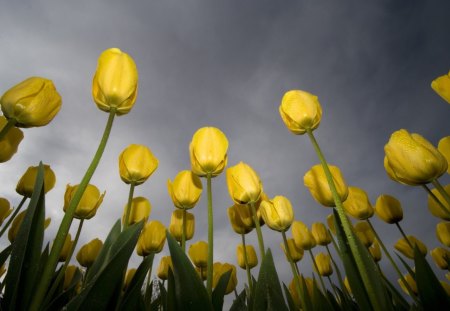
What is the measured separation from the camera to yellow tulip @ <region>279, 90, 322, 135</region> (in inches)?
73.2

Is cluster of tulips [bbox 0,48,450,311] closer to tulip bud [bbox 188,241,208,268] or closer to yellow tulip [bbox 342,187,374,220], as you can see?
yellow tulip [bbox 342,187,374,220]

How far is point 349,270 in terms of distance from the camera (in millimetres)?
1438

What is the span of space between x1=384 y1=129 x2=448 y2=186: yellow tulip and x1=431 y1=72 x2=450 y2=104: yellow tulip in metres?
0.40

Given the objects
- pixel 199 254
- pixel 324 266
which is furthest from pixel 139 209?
pixel 324 266

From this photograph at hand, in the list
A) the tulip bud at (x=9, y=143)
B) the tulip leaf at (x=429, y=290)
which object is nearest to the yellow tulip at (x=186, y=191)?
the tulip bud at (x=9, y=143)

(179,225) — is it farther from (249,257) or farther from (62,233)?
(62,233)

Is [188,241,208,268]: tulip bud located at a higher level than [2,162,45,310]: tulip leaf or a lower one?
higher

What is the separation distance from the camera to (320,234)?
14.0 ft

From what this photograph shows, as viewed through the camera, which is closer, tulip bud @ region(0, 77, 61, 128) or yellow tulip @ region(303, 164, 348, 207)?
tulip bud @ region(0, 77, 61, 128)

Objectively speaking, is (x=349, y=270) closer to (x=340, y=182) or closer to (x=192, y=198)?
(x=340, y=182)

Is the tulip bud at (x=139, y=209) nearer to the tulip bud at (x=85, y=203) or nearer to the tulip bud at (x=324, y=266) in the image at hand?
the tulip bud at (x=85, y=203)

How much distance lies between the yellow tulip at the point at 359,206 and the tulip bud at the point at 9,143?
337 centimetres

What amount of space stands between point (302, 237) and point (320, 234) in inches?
20.1

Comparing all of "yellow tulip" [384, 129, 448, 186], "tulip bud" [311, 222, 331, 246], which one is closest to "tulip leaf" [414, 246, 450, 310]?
"yellow tulip" [384, 129, 448, 186]
